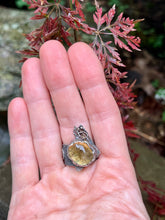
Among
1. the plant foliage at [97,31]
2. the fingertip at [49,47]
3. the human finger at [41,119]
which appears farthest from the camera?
the human finger at [41,119]

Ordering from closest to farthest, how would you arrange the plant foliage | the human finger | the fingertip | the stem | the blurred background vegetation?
1. the plant foliage
2. the fingertip
3. the human finger
4. the blurred background vegetation
5. the stem

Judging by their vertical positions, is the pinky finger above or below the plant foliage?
below

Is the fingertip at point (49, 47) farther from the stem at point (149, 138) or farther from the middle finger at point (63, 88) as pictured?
the stem at point (149, 138)

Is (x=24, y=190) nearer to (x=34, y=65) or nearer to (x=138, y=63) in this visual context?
(x=34, y=65)

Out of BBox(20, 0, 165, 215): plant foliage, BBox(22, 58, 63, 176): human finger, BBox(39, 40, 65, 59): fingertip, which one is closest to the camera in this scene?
BBox(20, 0, 165, 215): plant foliage

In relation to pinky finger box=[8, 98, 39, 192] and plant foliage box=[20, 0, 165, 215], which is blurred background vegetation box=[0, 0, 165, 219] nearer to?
plant foliage box=[20, 0, 165, 215]

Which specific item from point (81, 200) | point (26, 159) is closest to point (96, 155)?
point (81, 200)

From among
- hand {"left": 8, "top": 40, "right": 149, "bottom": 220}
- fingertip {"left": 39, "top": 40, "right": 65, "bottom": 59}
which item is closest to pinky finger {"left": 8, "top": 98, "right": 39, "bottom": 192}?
hand {"left": 8, "top": 40, "right": 149, "bottom": 220}

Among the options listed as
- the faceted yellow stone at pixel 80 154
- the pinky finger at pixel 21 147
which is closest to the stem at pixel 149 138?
the faceted yellow stone at pixel 80 154
